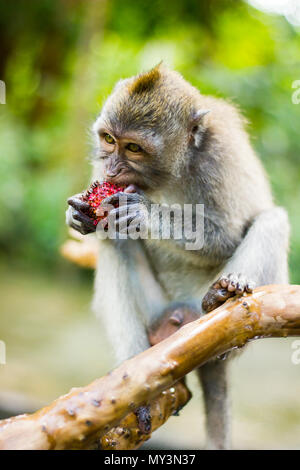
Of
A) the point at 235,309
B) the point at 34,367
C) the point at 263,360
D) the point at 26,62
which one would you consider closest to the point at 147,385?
the point at 235,309

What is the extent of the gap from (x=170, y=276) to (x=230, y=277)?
1228 mm

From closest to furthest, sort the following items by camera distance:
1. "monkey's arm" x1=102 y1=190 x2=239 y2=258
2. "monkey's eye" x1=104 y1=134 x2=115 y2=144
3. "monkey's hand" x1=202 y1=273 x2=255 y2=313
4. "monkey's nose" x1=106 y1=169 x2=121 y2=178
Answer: "monkey's hand" x1=202 y1=273 x2=255 y2=313 → "monkey's arm" x1=102 y1=190 x2=239 y2=258 → "monkey's nose" x1=106 y1=169 x2=121 y2=178 → "monkey's eye" x1=104 y1=134 x2=115 y2=144

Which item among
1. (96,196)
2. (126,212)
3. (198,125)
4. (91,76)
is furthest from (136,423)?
(91,76)

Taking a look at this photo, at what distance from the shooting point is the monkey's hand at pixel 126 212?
3105mm

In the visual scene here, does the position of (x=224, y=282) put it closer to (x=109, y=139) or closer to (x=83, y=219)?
(x=83, y=219)

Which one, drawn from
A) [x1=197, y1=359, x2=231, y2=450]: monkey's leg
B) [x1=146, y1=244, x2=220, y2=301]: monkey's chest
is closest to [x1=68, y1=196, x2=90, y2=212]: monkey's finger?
[x1=146, y1=244, x2=220, y2=301]: monkey's chest

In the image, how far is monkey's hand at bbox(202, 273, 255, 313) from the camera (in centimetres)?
274

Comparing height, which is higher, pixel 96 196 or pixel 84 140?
pixel 84 140

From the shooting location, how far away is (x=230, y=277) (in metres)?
2.83

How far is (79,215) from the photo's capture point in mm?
3178

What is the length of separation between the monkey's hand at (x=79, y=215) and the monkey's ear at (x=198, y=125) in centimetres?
96

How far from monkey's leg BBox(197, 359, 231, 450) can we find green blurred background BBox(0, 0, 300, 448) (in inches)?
72.9

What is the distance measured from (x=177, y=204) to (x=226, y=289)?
3.37ft

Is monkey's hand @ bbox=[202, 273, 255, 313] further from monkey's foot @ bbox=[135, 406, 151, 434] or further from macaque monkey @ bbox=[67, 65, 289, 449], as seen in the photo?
monkey's foot @ bbox=[135, 406, 151, 434]
